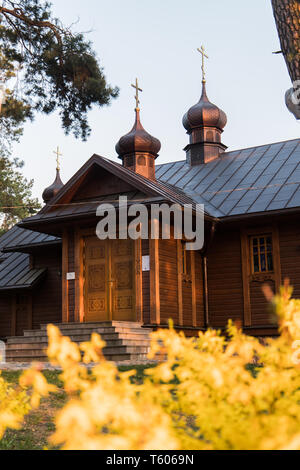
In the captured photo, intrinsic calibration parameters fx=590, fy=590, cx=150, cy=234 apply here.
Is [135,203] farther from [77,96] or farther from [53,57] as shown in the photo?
[53,57]

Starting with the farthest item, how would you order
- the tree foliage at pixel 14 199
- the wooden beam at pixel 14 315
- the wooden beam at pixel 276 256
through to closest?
1. the tree foliage at pixel 14 199
2. the wooden beam at pixel 14 315
3. the wooden beam at pixel 276 256

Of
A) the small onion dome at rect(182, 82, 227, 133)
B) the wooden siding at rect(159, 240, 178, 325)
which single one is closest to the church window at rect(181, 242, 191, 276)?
the wooden siding at rect(159, 240, 178, 325)

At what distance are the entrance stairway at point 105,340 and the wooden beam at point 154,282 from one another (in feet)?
1.04

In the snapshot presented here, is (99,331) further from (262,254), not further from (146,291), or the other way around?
(262,254)

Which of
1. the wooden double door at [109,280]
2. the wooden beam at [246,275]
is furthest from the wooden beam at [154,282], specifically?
the wooden beam at [246,275]

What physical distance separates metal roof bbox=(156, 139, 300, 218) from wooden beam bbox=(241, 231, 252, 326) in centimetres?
77

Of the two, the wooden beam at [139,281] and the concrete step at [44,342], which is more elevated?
the wooden beam at [139,281]

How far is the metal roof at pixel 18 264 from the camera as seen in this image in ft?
53.3

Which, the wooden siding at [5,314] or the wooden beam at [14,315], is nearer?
the wooden beam at [14,315]

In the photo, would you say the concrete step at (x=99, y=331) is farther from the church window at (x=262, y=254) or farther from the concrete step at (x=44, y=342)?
the church window at (x=262, y=254)

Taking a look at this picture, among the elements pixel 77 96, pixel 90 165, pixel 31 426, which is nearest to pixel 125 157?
pixel 90 165

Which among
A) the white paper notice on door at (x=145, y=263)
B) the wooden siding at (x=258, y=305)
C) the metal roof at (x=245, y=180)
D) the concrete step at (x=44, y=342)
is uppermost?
the metal roof at (x=245, y=180)

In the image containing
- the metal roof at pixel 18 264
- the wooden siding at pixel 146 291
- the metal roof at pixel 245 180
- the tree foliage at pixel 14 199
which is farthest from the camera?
the tree foliage at pixel 14 199
